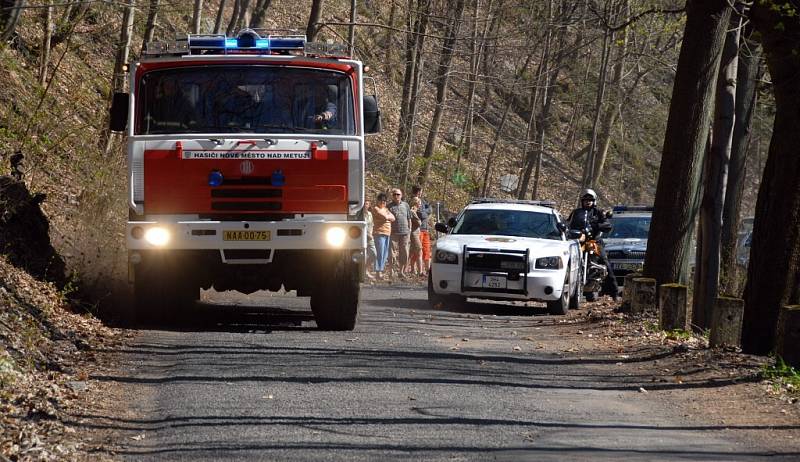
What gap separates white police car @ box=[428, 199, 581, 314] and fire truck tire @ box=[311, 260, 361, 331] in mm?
4668

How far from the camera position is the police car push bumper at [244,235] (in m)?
13.7

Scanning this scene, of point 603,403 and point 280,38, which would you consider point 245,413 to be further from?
point 280,38

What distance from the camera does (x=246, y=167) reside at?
13742 mm

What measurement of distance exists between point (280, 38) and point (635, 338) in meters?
5.57

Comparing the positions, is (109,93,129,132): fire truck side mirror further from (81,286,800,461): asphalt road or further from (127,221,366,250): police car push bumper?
(81,286,800,461): asphalt road

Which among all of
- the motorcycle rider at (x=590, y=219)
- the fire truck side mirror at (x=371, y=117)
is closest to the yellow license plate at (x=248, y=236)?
the fire truck side mirror at (x=371, y=117)

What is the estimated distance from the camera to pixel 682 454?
25.0ft

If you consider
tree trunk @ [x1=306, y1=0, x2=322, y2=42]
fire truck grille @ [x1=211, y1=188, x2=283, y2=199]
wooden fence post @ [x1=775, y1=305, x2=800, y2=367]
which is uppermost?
tree trunk @ [x1=306, y1=0, x2=322, y2=42]

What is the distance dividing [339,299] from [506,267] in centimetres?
525

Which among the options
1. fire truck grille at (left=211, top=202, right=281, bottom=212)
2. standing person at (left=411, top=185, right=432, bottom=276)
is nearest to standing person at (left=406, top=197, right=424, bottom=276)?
standing person at (left=411, top=185, right=432, bottom=276)

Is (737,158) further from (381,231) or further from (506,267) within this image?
(381,231)

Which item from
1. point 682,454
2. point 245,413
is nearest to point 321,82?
point 245,413

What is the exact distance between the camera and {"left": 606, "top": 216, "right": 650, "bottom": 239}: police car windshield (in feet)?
87.2

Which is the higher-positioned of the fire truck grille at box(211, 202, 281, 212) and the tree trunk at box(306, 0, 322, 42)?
the tree trunk at box(306, 0, 322, 42)
